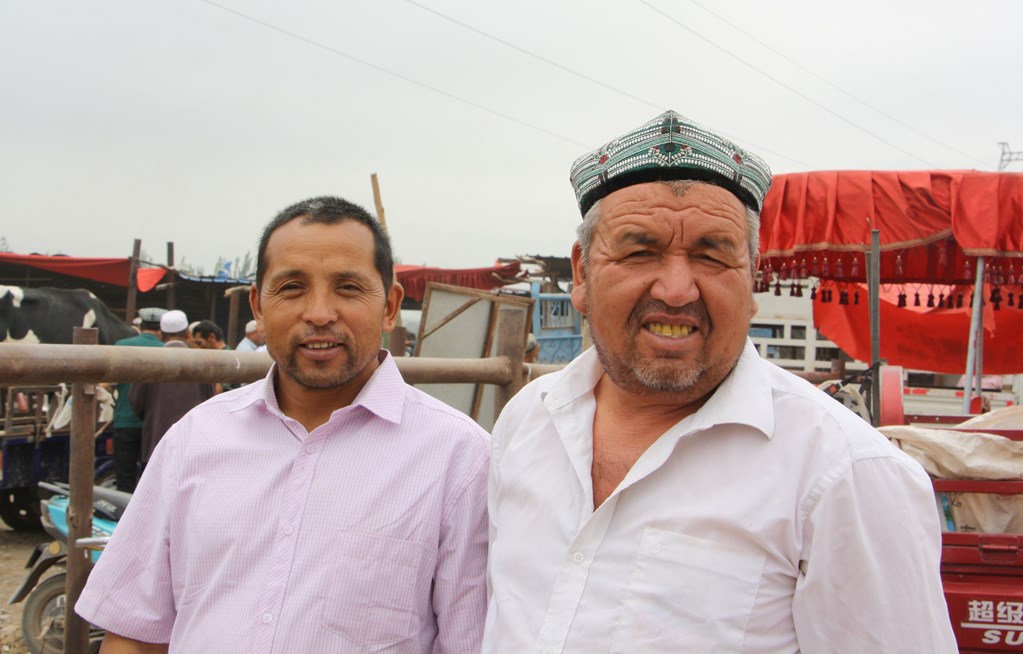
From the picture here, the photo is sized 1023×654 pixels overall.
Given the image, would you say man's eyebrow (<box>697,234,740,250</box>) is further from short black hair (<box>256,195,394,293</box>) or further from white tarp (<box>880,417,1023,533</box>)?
white tarp (<box>880,417,1023,533</box>)

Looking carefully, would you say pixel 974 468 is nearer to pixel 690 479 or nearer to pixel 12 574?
pixel 690 479

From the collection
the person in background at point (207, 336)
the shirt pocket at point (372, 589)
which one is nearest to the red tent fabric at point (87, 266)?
the person in background at point (207, 336)

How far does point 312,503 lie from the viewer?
1.51m

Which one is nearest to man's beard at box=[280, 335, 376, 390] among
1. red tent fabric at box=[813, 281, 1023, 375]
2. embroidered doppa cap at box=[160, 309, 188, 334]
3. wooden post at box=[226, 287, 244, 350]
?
embroidered doppa cap at box=[160, 309, 188, 334]

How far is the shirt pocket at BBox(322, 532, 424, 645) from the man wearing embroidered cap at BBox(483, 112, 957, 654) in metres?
0.18

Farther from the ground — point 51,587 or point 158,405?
point 158,405

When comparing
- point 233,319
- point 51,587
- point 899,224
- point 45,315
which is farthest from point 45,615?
point 233,319

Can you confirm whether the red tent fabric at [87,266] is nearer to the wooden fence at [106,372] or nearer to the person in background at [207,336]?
the person in background at [207,336]

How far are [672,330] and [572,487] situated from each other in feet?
1.07

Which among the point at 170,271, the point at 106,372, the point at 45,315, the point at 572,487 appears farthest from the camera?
the point at 170,271

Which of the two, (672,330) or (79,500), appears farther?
(79,500)

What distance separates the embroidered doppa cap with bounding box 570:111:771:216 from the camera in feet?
4.33

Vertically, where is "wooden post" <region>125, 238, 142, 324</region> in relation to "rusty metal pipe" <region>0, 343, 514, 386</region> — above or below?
above

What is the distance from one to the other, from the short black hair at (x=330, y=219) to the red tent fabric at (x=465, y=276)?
11.9 m
